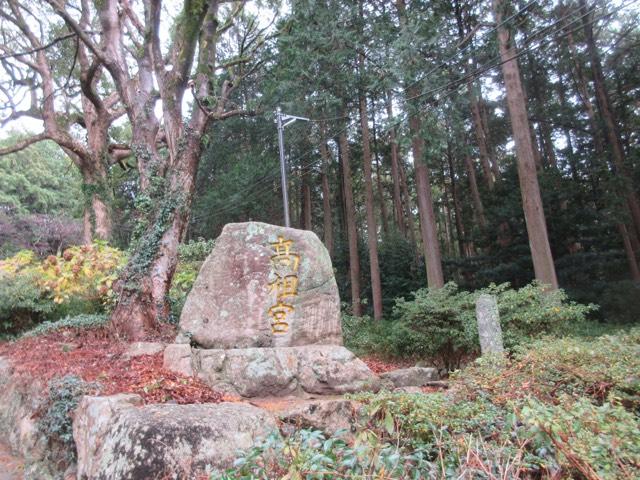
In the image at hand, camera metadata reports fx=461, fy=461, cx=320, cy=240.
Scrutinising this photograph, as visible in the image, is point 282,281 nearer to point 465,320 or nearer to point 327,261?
point 327,261

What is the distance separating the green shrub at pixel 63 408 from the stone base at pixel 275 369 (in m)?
1.10

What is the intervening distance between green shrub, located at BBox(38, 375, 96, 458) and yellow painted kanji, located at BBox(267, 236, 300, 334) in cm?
240

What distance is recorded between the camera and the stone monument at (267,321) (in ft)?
17.8

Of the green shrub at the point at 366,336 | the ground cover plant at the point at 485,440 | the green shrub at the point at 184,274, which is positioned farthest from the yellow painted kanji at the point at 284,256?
the green shrub at the point at 366,336

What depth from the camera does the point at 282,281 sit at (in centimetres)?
611

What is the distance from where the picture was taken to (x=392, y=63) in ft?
32.4

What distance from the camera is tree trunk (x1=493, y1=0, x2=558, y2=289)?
8.65 m

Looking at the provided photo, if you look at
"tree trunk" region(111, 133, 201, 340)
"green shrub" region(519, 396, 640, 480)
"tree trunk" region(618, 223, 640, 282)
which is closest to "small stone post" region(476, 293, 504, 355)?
"green shrub" region(519, 396, 640, 480)

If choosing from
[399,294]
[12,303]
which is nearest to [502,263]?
[399,294]

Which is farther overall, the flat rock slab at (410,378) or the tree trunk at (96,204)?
the tree trunk at (96,204)

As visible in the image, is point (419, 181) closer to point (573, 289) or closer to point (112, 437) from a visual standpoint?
point (573, 289)

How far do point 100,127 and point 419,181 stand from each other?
8643 mm

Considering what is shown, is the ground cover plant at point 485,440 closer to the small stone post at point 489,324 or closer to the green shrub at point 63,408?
the green shrub at point 63,408

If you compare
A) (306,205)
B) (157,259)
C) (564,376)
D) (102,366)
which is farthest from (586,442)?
(306,205)
